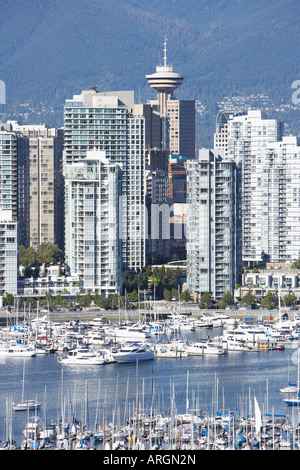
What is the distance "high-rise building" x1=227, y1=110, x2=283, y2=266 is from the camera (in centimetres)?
5094

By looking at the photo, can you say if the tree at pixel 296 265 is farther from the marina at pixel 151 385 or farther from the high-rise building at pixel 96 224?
the high-rise building at pixel 96 224

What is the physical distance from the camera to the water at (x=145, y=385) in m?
21.6

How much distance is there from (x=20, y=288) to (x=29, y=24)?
67683mm

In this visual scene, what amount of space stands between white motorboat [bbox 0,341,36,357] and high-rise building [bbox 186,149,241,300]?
38.2ft

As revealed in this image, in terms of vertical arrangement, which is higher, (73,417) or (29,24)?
(29,24)

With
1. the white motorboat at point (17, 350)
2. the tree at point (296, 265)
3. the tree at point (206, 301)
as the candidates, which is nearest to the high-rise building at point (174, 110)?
the tree at point (296, 265)

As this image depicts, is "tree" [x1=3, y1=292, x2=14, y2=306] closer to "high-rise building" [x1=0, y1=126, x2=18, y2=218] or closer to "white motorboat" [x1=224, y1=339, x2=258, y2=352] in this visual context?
"white motorboat" [x1=224, y1=339, x2=258, y2=352]

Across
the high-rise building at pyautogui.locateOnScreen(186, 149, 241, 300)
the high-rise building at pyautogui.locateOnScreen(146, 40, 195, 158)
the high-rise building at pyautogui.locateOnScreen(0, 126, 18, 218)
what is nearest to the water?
the high-rise building at pyautogui.locateOnScreen(186, 149, 241, 300)

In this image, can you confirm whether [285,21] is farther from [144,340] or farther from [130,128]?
[144,340]

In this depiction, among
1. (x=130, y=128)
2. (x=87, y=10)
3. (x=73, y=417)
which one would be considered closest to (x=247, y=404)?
(x=73, y=417)

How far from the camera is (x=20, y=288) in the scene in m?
41.6

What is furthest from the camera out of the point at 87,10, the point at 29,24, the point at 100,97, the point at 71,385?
the point at 87,10

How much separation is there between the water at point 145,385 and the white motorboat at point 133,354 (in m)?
0.25

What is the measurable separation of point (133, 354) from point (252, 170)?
881 inches
